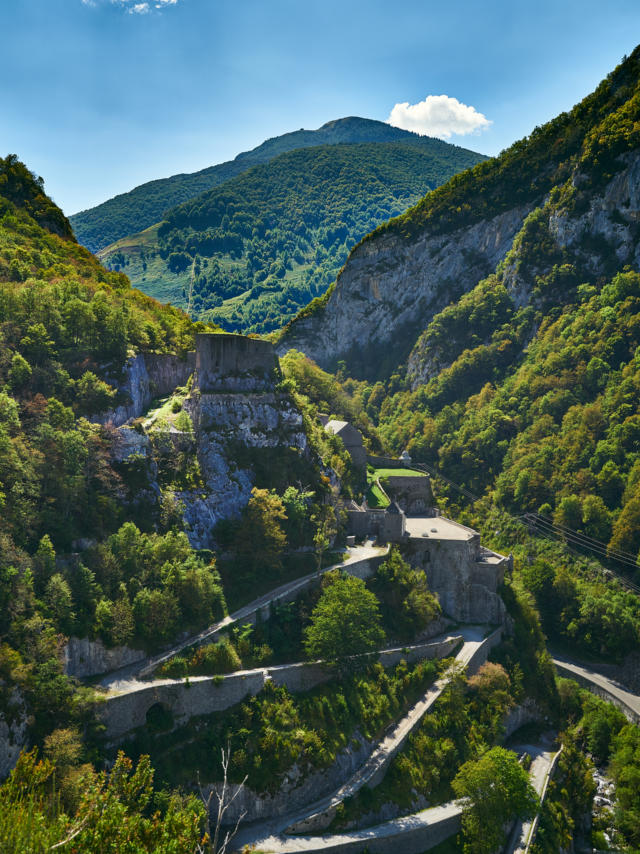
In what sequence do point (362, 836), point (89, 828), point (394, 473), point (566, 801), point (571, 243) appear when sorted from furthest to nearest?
1. point (571, 243)
2. point (394, 473)
3. point (566, 801)
4. point (362, 836)
5. point (89, 828)

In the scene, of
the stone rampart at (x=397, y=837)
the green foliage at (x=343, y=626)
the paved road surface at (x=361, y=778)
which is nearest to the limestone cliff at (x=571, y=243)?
the paved road surface at (x=361, y=778)

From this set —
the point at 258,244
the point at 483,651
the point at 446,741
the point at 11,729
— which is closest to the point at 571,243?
the point at 483,651

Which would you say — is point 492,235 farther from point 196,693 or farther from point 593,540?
point 196,693

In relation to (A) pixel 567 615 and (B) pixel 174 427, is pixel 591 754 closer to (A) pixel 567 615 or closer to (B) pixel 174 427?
(A) pixel 567 615

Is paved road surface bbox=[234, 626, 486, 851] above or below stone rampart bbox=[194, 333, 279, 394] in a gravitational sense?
below

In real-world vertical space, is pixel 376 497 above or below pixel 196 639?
below

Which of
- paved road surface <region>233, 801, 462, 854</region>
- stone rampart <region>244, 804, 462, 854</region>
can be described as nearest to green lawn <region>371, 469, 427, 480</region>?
paved road surface <region>233, 801, 462, 854</region>

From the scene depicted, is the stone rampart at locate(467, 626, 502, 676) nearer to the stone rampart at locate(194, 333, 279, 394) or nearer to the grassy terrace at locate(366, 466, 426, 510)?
the grassy terrace at locate(366, 466, 426, 510)
